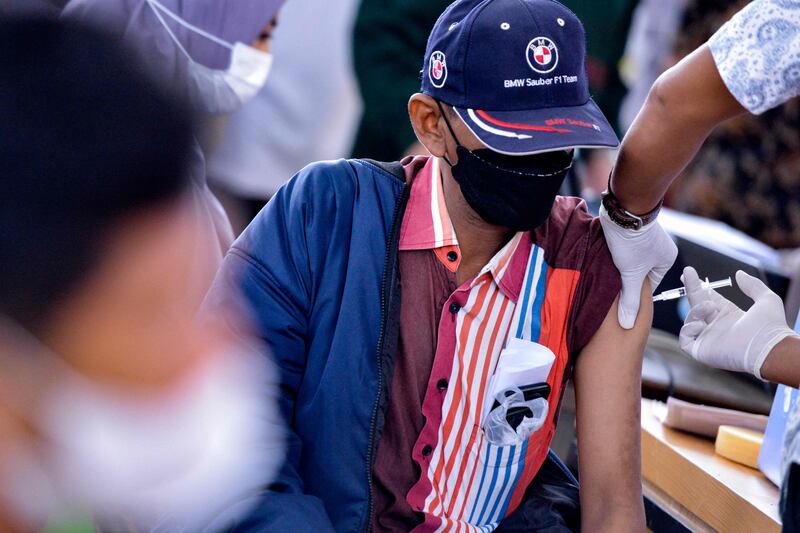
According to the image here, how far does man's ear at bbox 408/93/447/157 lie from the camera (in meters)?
1.87

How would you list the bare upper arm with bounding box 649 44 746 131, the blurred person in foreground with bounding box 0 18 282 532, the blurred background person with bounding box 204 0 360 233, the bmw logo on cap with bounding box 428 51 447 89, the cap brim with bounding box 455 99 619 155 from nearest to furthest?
the blurred person in foreground with bounding box 0 18 282 532, the bare upper arm with bounding box 649 44 746 131, the cap brim with bounding box 455 99 619 155, the bmw logo on cap with bounding box 428 51 447 89, the blurred background person with bounding box 204 0 360 233

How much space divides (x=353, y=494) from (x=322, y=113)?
2.02 m

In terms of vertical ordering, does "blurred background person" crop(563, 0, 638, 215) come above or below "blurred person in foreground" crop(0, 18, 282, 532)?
below

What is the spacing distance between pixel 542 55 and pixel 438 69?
0.62 ft

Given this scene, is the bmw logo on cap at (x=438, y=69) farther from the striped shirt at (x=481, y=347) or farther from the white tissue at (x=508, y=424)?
the white tissue at (x=508, y=424)

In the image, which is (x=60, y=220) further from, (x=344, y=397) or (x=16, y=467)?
(x=344, y=397)

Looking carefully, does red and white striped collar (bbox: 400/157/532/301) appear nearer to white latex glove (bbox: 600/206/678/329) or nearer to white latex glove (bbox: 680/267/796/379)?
white latex glove (bbox: 600/206/678/329)

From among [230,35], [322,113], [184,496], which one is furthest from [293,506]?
[322,113]

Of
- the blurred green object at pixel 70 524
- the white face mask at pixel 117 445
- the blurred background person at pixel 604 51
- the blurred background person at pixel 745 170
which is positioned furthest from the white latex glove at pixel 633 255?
the blurred background person at pixel 745 170

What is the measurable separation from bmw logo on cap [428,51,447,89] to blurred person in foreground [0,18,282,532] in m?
0.91

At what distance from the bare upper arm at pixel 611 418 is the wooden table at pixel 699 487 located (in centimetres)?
14

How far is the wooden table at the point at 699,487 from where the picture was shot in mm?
1780

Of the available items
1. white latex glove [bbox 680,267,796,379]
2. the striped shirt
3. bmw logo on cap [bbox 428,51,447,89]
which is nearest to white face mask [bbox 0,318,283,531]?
the striped shirt

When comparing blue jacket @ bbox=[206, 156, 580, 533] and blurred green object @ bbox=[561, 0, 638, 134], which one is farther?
blurred green object @ bbox=[561, 0, 638, 134]
